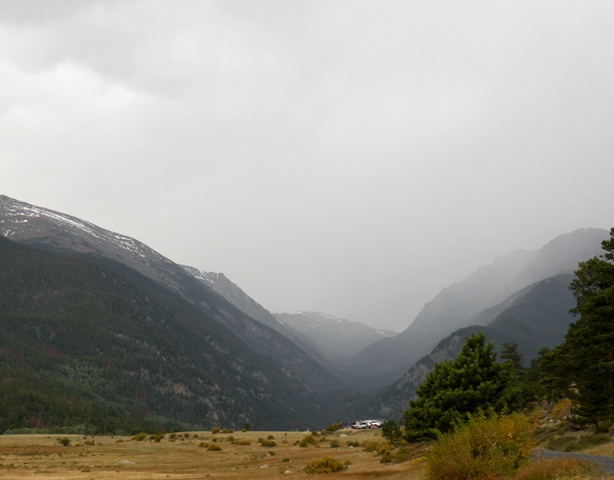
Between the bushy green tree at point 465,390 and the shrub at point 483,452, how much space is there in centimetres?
1211

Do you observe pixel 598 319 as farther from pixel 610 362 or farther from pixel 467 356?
pixel 467 356

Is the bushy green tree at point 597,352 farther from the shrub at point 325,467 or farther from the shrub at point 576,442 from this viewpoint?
the shrub at point 325,467

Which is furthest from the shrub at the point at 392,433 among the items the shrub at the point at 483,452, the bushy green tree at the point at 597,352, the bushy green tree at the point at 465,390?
the shrub at the point at 483,452

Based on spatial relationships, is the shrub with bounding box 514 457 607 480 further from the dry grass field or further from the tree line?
the tree line

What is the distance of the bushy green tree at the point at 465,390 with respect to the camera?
116 ft

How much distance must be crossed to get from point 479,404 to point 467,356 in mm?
3994

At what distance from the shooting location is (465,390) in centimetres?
3634

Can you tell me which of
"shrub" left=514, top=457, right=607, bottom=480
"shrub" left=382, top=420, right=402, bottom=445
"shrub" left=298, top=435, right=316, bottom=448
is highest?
"shrub" left=514, top=457, right=607, bottom=480

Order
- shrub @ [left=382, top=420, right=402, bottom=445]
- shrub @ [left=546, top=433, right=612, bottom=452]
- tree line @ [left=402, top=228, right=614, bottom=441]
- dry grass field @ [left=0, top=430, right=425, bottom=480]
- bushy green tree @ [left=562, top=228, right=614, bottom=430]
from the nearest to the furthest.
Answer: bushy green tree @ [left=562, top=228, right=614, bottom=430] → tree line @ [left=402, top=228, right=614, bottom=441] → shrub @ [left=546, top=433, right=612, bottom=452] → dry grass field @ [left=0, top=430, right=425, bottom=480] → shrub @ [left=382, top=420, right=402, bottom=445]

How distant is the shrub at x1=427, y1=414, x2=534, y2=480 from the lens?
2044cm

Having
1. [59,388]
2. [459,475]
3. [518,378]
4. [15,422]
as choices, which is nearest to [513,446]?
[459,475]

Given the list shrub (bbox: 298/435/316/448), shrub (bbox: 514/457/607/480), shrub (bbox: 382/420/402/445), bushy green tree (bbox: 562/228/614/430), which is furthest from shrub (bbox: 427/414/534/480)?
shrub (bbox: 298/435/316/448)

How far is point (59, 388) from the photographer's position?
643 ft

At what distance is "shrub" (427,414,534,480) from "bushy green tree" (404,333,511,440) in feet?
39.7
